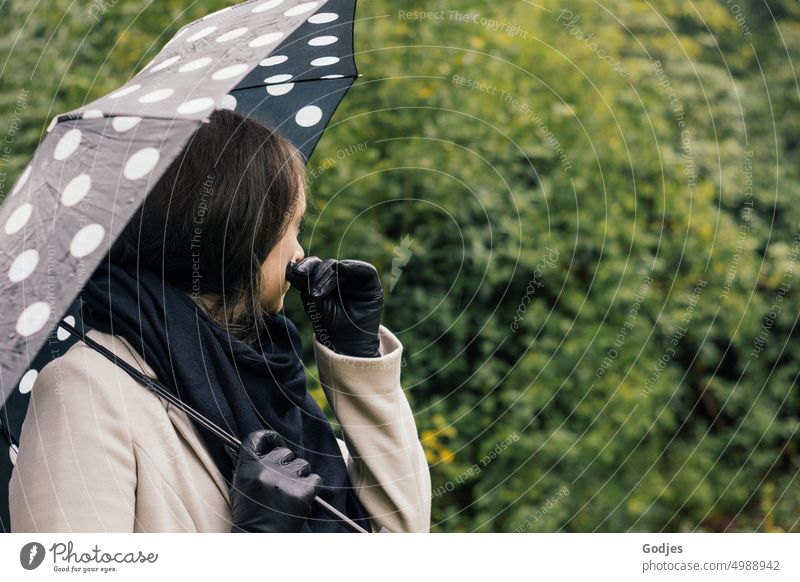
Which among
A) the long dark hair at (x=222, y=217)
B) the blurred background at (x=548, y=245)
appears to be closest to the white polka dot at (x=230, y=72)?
the long dark hair at (x=222, y=217)

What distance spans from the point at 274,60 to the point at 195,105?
2.67ft

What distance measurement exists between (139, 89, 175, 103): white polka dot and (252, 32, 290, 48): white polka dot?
0.18 metres

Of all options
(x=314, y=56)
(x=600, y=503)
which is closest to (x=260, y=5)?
(x=314, y=56)

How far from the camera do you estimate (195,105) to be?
1.25 metres

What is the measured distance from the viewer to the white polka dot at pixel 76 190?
123 cm

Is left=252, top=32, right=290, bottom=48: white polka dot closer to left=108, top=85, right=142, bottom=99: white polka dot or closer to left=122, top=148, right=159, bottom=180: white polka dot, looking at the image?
left=108, top=85, right=142, bottom=99: white polka dot

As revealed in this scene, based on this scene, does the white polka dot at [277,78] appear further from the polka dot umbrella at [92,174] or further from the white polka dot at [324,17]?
the polka dot umbrella at [92,174]

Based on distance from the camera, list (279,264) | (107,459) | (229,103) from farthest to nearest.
Answer: (229,103)
(279,264)
(107,459)

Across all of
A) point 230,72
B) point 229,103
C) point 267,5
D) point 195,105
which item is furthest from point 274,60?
point 195,105

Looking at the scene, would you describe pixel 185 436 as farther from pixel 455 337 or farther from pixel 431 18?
pixel 431 18

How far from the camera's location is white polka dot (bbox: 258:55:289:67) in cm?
201

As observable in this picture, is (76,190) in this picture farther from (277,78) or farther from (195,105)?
(277,78)

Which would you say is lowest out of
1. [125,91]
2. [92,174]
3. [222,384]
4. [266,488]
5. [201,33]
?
[266,488]
